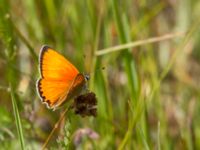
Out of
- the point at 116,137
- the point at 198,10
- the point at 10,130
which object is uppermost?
the point at 198,10

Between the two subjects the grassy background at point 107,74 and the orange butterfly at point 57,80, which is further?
the grassy background at point 107,74

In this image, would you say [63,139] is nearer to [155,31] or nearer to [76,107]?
[76,107]

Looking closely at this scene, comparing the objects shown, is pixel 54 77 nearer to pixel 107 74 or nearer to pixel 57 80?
pixel 57 80

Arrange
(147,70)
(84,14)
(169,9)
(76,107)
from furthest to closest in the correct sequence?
1. (169,9)
2. (84,14)
3. (147,70)
4. (76,107)

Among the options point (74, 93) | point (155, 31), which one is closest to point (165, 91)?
point (155, 31)

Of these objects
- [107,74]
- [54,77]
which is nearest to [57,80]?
[54,77]

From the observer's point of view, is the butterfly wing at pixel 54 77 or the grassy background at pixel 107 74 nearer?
the butterfly wing at pixel 54 77
